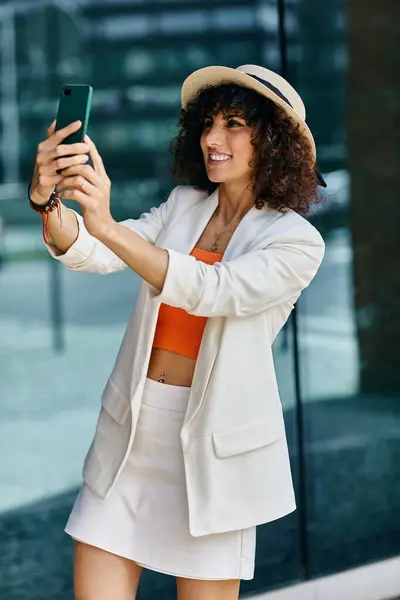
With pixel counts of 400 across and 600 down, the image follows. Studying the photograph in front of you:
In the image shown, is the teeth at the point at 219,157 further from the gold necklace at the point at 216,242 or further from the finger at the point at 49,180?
the finger at the point at 49,180

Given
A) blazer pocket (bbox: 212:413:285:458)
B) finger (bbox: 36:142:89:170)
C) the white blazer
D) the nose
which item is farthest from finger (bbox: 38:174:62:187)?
blazer pocket (bbox: 212:413:285:458)

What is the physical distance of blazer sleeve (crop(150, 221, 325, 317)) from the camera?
2301 millimetres

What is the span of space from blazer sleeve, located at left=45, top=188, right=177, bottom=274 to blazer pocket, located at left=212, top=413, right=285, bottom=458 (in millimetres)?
442

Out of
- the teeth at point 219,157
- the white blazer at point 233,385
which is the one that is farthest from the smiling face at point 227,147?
the white blazer at point 233,385

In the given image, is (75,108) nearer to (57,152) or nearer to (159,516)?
(57,152)

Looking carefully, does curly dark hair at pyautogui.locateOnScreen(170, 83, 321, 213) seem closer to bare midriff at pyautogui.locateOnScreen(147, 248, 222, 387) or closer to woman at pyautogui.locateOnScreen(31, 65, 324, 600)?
woman at pyautogui.locateOnScreen(31, 65, 324, 600)

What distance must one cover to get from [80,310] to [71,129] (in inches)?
76.7

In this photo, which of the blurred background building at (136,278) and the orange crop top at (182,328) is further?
the blurred background building at (136,278)

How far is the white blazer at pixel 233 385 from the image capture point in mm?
2508

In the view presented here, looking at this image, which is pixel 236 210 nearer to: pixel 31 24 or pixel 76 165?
pixel 76 165

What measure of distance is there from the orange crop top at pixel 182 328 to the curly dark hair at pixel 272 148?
162 millimetres

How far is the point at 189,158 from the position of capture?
9.20ft

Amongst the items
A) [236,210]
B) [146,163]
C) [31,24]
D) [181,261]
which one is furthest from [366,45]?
[181,261]

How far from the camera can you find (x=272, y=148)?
2.58 meters
